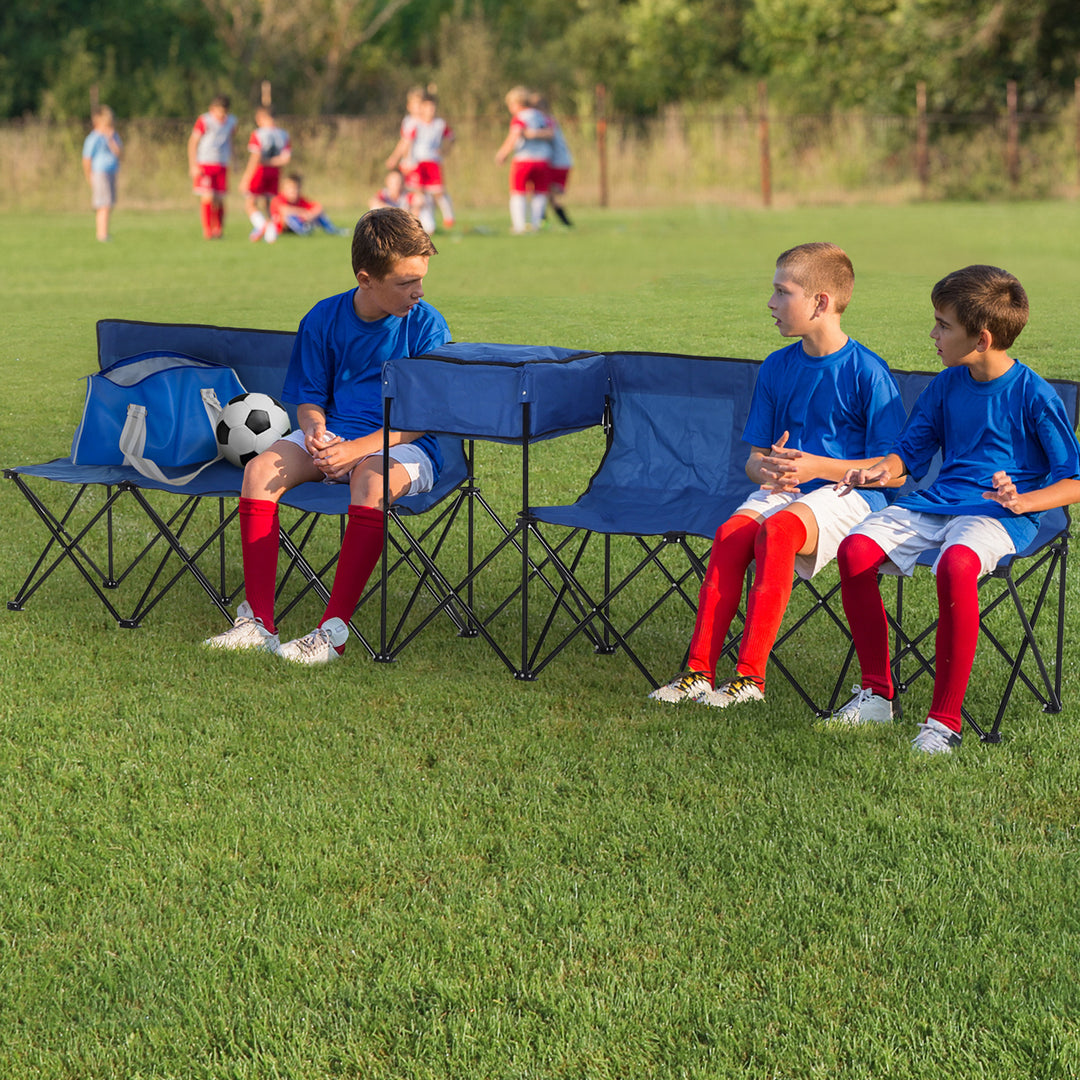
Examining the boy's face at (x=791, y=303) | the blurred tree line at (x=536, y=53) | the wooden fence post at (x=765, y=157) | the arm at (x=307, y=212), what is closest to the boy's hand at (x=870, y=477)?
the boy's face at (x=791, y=303)

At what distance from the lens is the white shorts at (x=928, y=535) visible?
3.83 m

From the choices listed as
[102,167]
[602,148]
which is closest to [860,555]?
[102,167]

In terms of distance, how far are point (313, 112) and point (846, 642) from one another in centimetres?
3509

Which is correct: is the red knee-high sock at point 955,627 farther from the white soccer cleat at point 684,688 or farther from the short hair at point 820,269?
the short hair at point 820,269

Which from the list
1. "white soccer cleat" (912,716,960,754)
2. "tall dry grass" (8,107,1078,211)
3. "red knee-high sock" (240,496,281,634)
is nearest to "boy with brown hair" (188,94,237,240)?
"tall dry grass" (8,107,1078,211)

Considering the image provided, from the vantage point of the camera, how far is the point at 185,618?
5.06 metres

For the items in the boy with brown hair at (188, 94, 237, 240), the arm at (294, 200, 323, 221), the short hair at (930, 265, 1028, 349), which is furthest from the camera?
the arm at (294, 200, 323, 221)

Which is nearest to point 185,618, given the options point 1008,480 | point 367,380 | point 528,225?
point 367,380

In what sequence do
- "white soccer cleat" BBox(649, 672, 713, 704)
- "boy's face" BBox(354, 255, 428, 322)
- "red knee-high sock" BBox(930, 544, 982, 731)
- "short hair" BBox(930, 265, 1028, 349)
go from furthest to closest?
"boy's face" BBox(354, 255, 428, 322), "white soccer cleat" BBox(649, 672, 713, 704), "short hair" BBox(930, 265, 1028, 349), "red knee-high sock" BBox(930, 544, 982, 731)

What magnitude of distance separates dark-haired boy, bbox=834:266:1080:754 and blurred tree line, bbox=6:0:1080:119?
86.3ft

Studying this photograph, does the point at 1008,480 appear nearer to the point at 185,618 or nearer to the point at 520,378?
the point at 520,378

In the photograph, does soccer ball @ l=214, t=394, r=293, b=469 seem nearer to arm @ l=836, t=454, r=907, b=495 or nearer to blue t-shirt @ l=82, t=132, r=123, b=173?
arm @ l=836, t=454, r=907, b=495

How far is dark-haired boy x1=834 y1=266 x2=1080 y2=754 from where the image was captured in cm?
381

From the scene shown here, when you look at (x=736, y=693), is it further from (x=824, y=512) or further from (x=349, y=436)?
(x=349, y=436)
